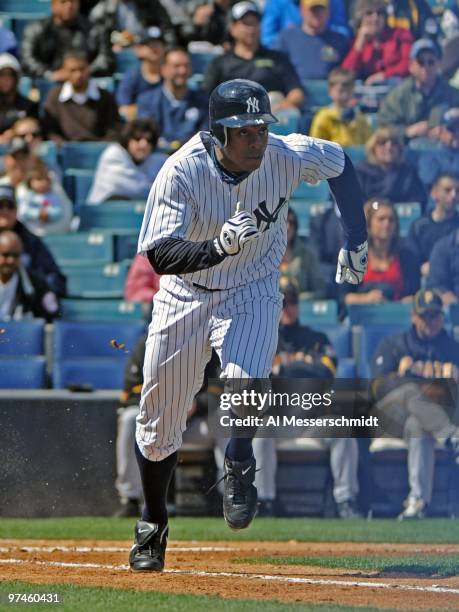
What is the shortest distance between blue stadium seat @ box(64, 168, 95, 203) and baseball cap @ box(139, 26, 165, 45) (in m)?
1.19

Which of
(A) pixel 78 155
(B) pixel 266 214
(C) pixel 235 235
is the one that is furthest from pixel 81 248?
(C) pixel 235 235

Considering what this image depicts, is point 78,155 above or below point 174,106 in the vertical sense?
below

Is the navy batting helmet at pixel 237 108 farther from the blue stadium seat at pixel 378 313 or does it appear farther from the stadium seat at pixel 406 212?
the stadium seat at pixel 406 212

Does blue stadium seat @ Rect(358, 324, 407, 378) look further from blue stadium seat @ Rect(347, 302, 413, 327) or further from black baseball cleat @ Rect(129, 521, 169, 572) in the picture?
black baseball cleat @ Rect(129, 521, 169, 572)

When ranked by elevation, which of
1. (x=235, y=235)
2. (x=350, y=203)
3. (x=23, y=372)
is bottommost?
(x=23, y=372)

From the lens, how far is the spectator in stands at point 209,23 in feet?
31.9

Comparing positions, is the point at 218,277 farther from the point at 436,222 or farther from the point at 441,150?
the point at 441,150

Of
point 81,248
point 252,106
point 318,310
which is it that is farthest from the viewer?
point 81,248

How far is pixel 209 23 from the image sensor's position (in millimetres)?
9750

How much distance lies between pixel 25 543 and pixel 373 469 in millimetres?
2266

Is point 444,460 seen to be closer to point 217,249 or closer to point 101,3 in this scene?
point 217,249

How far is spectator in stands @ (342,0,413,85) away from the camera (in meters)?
9.51

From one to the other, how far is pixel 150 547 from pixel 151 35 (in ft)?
17.8

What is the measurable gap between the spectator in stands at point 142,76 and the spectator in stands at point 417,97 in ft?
5.79
